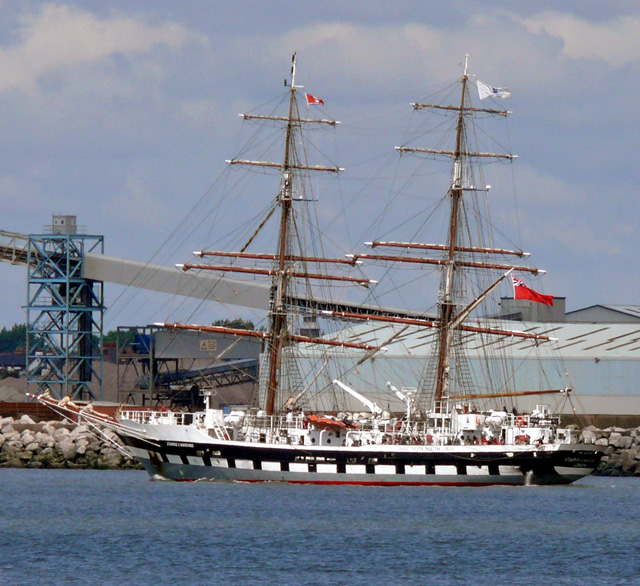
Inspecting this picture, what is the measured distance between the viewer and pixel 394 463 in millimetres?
84062

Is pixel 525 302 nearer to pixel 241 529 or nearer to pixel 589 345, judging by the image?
pixel 589 345

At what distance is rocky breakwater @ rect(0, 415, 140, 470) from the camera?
100 meters

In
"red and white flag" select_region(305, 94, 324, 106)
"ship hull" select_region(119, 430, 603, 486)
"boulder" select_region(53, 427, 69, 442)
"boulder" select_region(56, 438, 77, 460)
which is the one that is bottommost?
"ship hull" select_region(119, 430, 603, 486)

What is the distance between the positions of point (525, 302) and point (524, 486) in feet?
160

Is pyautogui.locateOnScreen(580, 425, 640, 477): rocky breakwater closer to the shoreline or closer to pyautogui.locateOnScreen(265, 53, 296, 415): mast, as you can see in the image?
the shoreline

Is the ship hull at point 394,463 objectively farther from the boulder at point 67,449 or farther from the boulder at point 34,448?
the boulder at point 34,448

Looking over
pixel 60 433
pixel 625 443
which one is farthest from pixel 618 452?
pixel 60 433

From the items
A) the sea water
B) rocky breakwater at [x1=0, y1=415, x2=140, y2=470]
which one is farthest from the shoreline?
the sea water

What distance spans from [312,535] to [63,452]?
4359cm

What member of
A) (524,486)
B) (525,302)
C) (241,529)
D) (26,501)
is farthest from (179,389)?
(241,529)

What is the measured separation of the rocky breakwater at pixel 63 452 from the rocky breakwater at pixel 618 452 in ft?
97.8

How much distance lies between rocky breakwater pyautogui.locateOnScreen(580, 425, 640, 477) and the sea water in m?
16.4

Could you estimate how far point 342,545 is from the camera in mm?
57469

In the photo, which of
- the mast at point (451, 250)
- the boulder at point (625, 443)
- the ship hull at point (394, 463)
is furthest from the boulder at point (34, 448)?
the boulder at point (625, 443)
